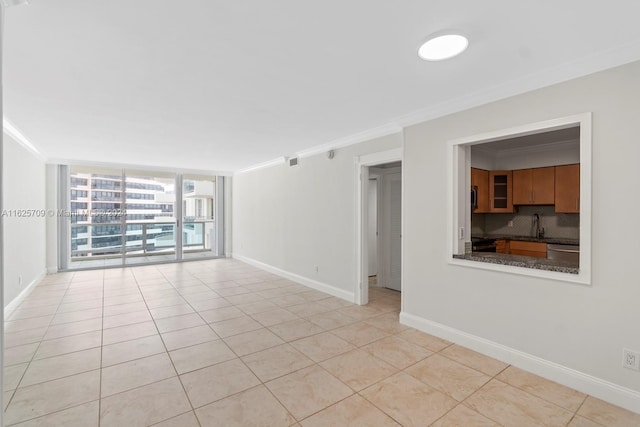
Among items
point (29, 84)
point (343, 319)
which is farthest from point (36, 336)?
point (343, 319)

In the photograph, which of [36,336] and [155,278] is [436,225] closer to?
[36,336]

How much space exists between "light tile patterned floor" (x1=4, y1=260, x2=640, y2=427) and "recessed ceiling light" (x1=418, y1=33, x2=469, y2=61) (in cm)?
247

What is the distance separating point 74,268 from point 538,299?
8.32 meters

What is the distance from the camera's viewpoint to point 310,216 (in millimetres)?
5258

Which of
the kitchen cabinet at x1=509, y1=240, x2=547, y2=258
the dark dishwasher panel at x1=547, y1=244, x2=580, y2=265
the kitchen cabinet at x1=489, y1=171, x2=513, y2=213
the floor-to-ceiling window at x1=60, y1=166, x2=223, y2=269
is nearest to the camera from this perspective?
the dark dishwasher panel at x1=547, y1=244, x2=580, y2=265

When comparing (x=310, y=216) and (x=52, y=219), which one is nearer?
(x=310, y=216)

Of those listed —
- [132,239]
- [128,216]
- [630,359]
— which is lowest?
[630,359]

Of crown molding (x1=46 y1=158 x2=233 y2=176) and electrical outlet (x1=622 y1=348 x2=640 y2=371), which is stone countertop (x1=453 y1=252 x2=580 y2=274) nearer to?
electrical outlet (x1=622 y1=348 x2=640 y2=371)

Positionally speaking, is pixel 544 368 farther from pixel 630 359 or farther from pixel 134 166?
pixel 134 166

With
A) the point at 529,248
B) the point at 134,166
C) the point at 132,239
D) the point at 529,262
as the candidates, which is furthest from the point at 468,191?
the point at 132,239

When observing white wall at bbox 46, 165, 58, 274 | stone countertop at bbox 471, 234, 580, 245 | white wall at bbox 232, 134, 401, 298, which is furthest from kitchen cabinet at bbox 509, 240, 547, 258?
white wall at bbox 46, 165, 58, 274

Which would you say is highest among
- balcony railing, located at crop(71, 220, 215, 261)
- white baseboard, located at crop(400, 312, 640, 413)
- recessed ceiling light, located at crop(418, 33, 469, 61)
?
recessed ceiling light, located at crop(418, 33, 469, 61)

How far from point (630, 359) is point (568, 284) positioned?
0.57m

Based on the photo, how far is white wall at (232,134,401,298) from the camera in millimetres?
4496
